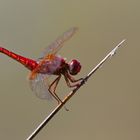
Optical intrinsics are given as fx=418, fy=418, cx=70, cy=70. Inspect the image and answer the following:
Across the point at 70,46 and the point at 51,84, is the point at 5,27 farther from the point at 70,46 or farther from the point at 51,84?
the point at 51,84

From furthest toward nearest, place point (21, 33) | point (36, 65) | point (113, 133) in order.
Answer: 1. point (21, 33)
2. point (113, 133)
3. point (36, 65)

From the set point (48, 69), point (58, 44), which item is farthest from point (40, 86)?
point (58, 44)

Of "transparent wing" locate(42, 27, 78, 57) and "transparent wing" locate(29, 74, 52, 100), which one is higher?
"transparent wing" locate(42, 27, 78, 57)

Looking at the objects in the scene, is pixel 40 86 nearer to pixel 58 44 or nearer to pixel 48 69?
pixel 48 69

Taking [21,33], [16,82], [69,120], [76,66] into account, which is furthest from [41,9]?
[76,66]

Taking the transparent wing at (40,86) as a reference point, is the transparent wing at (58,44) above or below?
above
